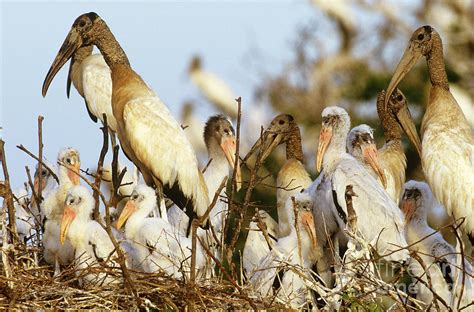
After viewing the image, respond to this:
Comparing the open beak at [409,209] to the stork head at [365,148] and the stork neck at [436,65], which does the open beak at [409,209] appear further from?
the stork neck at [436,65]

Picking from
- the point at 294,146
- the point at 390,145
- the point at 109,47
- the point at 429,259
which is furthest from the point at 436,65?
the point at 109,47

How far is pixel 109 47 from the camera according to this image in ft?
29.0

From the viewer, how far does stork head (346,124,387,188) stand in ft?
26.6

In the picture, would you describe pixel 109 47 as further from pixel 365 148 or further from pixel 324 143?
pixel 365 148

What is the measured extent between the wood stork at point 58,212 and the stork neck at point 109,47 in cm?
81

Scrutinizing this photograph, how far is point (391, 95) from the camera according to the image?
29.4ft

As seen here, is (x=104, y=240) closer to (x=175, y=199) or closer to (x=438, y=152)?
(x=175, y=199)

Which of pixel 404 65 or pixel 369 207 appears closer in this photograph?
pixel 369 207

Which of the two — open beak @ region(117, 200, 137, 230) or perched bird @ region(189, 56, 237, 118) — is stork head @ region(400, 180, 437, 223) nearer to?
open beak @ region(117, 200, 137, 230)

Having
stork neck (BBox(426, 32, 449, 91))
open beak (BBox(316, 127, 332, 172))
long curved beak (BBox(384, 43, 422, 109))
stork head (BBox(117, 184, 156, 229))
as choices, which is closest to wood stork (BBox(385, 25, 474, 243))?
stork neck (BBox(426, 32, 449, 91))

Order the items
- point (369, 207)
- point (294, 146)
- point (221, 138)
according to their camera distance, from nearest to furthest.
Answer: point (369, 207)
point (294, 146)
point (221, 138)

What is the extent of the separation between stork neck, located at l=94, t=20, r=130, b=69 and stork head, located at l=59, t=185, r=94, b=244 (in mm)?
1399

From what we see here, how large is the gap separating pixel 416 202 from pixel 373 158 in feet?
1.46

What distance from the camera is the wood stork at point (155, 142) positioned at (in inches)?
327
